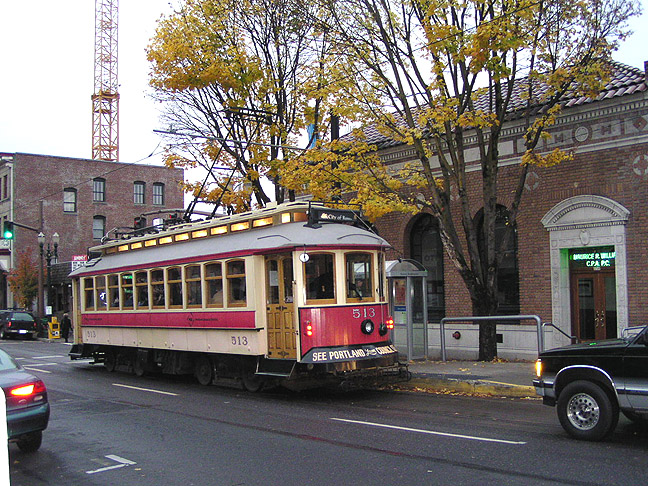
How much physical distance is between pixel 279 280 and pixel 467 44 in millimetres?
6690

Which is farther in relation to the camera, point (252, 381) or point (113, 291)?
point (113, 291)

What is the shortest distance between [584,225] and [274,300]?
27.5 ft

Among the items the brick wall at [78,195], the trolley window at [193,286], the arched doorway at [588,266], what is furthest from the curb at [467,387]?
the brick wall at [78,195]

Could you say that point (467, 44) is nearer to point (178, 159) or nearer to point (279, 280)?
point (279, 280)

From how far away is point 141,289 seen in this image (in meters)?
16.9

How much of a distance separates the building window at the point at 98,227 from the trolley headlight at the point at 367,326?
4412 cm

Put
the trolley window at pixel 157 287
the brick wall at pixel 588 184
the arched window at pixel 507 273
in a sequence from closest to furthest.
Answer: the brick wall at pixel 588 184 → the trolley window at pixel 157 287 → the arched window at pixel 507 273

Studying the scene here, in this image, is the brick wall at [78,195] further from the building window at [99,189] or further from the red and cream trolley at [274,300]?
the red and cream trolley at [274,300]

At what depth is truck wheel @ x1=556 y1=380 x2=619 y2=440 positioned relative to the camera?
8.15 m

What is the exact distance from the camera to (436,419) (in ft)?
33.3

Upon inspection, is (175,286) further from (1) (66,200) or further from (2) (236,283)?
(1) (66,200)

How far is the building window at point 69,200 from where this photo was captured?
51500 millimetres

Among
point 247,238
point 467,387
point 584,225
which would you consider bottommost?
point 467,387

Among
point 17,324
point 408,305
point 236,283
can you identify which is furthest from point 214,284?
point 17,324
